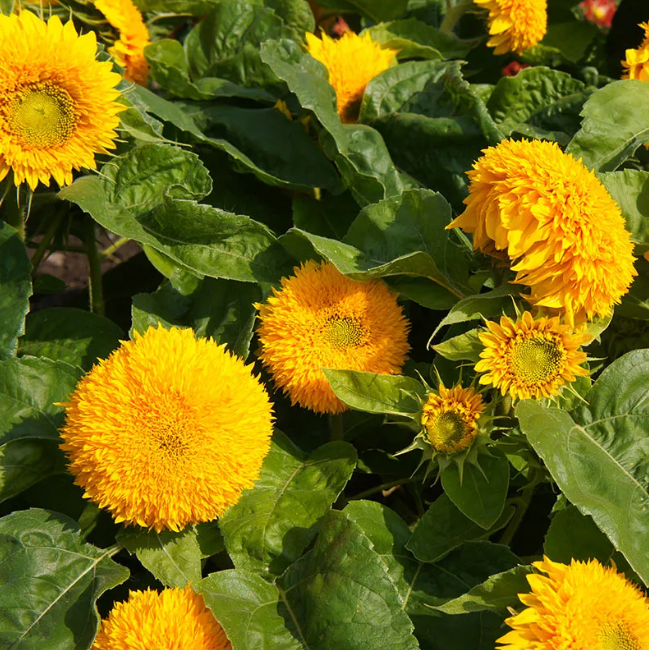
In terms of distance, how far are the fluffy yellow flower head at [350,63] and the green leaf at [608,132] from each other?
1.58ft

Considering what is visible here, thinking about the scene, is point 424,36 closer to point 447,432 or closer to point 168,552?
point 447,432

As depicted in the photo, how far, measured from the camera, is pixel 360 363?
55.6 inches

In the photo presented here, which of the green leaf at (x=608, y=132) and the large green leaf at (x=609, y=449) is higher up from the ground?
the green leaf at (x=608, y=132)

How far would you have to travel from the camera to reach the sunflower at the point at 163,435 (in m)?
1.21

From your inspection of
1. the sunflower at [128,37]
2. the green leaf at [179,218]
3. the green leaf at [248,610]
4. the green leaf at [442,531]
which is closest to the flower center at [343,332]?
the green leaf at [179,218]

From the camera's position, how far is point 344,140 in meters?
1.67

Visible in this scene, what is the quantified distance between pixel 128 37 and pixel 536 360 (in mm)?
1223

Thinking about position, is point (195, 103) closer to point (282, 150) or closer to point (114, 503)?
point (282, 150)

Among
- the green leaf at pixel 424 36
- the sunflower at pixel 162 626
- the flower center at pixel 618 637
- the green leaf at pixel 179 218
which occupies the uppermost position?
the green leaf at pixel 424 36

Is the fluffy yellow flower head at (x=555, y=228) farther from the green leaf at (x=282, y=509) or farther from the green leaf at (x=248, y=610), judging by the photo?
the green leaf at (x=248, y=610)

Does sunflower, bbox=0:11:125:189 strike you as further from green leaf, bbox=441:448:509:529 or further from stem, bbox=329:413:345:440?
green leaf, bbox=441:448:509:529

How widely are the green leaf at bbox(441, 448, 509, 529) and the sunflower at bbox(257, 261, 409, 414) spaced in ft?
0.75

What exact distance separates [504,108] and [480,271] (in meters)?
0.68

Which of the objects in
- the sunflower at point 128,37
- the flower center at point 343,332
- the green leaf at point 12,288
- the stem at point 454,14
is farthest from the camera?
the stem at point 454,14
